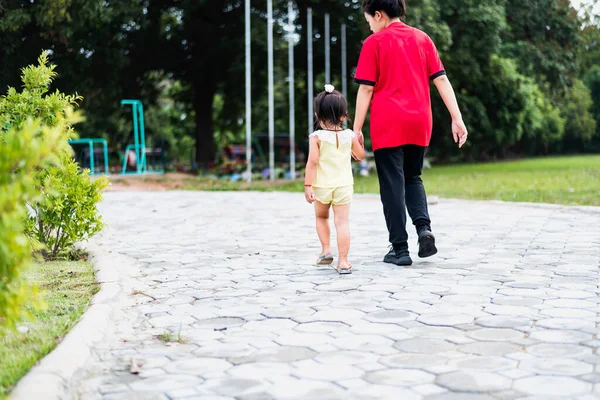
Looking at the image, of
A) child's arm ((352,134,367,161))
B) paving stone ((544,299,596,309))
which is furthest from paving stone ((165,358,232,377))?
child's arm ((352,134,367,161))

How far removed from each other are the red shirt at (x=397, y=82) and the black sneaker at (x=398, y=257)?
83 cm

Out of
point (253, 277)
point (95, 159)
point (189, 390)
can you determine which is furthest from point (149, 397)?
point (95, 159)

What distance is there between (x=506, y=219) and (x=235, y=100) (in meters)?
21.9

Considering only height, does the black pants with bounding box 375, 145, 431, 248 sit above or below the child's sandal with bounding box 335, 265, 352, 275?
above

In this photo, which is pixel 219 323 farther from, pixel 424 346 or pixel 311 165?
pixel 311 165

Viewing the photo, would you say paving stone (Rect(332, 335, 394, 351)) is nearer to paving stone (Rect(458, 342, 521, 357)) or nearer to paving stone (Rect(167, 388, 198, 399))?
paving stone (Rect(458, 342, 521, 357))

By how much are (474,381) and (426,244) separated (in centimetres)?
298

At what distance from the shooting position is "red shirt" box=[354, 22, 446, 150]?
613 centimetres

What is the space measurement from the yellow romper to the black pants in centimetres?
29

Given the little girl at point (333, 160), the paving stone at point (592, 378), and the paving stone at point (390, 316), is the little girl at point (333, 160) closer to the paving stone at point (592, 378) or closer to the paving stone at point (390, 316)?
the paving stone at point (390, 316)

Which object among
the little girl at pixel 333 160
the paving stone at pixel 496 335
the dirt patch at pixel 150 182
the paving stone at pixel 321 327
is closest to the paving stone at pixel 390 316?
the paving stone at pixel 321 327

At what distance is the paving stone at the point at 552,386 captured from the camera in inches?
123

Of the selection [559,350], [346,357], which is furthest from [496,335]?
[346,357]

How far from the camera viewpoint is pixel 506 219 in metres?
9.90
